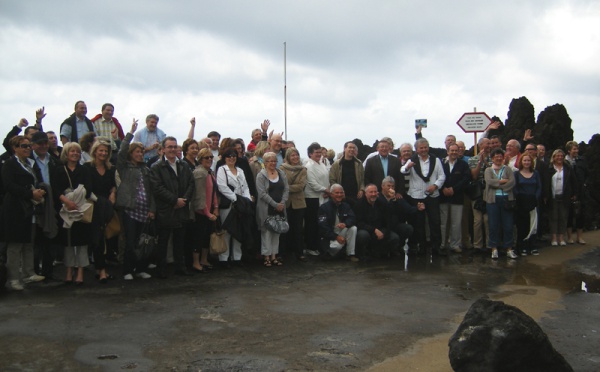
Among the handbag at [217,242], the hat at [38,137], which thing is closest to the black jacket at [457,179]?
the handbag at [217,242]

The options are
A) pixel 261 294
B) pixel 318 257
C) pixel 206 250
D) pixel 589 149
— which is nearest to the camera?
pixel 261 294

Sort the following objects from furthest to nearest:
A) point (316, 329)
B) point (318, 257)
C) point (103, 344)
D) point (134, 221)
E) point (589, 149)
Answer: point (589, 149)
point (318, 257)
point (134, 221)
point (316, 329)
point (103, 344)

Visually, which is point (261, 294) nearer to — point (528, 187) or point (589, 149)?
point (528, 187)

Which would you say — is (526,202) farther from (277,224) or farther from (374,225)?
(277,224)

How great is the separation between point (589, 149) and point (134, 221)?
1690 cm

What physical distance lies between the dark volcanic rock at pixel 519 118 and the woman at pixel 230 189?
605 inches

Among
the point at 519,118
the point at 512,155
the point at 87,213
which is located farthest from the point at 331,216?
the point at 519,118

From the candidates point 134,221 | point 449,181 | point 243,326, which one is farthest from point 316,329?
point 449,181

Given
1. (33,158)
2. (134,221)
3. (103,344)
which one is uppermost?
(33,158)

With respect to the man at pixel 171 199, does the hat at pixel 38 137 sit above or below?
above

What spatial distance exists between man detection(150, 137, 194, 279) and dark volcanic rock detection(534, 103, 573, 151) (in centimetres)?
1577

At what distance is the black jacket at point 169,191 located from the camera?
8.86m

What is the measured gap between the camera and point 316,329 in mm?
6266

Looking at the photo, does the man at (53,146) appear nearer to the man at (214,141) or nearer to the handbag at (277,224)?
the man at (214,141)
